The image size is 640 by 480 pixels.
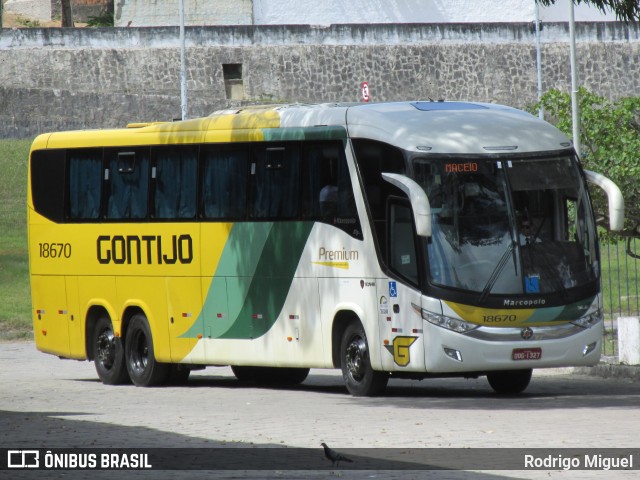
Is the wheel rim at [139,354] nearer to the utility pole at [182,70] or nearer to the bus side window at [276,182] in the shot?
the bus side window at [276,182]

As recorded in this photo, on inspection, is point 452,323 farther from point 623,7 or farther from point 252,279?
point 623,7

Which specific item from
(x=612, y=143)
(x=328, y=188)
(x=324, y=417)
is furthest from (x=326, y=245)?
(x=612, y=143)

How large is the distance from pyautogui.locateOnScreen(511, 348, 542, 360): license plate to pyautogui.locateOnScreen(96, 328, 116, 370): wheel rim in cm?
693

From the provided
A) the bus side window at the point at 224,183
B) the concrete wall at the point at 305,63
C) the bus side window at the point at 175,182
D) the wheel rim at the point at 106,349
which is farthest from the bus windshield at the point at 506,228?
the concrete wall at the point at 305,63

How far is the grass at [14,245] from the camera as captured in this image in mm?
33406

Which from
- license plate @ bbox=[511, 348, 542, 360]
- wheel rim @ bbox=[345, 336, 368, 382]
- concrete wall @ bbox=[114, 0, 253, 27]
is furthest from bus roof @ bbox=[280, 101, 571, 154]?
concrete wall @ bbox=[114, 0, 253, 27]

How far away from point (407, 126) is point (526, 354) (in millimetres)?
2948

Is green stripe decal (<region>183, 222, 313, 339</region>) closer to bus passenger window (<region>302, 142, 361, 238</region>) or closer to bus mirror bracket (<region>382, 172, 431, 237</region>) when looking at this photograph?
bus passenger window (<region>302, 142, 361, 238</region>)

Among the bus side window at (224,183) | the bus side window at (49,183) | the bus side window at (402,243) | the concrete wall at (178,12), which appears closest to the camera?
the bus side window at (402,243)

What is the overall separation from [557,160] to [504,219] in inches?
43.6

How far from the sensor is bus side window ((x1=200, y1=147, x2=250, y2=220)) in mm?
20781

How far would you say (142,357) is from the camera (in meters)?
22.5

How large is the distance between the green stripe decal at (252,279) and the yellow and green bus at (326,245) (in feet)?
0.08

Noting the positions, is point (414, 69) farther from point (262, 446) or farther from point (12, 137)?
point (262, 446)
